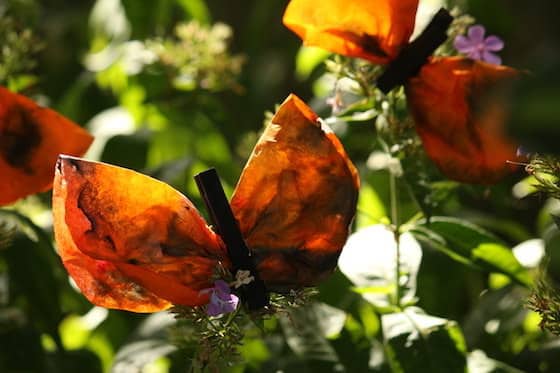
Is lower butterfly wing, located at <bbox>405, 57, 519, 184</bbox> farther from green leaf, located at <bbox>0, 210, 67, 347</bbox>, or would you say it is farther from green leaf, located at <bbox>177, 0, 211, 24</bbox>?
green leaf, located at <bbox>177, 0, 211, 24</bbox>

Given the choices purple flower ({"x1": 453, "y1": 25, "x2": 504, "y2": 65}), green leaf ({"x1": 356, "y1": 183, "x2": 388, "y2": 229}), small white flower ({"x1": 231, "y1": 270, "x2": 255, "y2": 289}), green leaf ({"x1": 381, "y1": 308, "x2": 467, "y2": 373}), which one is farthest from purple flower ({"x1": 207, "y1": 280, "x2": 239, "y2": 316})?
green leaf ({"x1": 356, "y1": 183, "x2": 388, "y2": 229})

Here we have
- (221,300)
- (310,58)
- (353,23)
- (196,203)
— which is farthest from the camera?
(310,58)

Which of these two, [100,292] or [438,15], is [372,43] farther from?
[100,292]

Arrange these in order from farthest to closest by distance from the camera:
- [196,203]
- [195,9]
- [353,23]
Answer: [195,9], [196,203], [353,23]

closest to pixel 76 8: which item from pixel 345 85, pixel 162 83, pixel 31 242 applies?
pixel 162 83

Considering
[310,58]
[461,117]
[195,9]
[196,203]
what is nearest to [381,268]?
[461,117]

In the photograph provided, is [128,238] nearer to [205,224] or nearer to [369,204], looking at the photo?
[205,224]
